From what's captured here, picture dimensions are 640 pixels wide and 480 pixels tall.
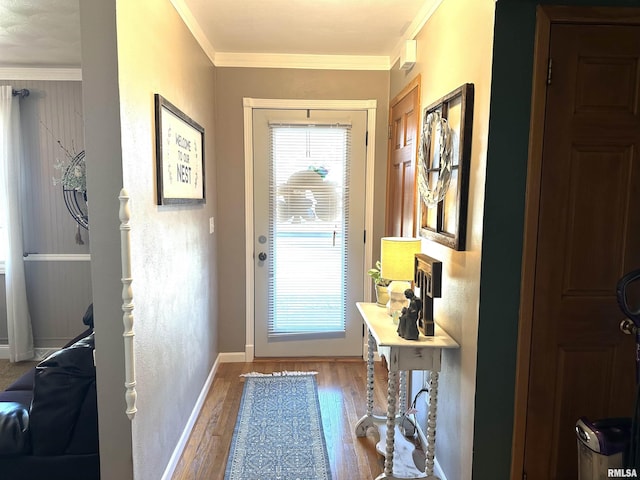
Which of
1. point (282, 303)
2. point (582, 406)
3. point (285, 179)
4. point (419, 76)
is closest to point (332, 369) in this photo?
point (282, 303)

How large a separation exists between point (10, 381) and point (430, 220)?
3384 mm

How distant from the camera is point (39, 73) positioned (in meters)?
3.44

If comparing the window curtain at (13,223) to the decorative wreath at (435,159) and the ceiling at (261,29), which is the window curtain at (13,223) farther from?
the decorative wreath at (435,159)

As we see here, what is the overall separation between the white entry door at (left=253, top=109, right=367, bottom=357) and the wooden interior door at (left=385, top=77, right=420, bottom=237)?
0.91 ft

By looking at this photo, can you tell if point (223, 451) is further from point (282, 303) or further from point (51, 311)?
point (51, 311)

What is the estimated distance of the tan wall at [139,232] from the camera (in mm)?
1510

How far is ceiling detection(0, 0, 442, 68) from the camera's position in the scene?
2.37m

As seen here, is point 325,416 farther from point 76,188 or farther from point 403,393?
point 76,188

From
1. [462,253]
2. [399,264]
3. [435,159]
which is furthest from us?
[399,264]

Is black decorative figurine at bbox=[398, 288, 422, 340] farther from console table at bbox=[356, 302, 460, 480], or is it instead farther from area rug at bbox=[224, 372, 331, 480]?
area rug at bbox=[224, 372, 331, 480]

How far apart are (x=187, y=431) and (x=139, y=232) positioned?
137 cm

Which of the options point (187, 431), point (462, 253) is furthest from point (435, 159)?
point (187, 431)

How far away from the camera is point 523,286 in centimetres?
164

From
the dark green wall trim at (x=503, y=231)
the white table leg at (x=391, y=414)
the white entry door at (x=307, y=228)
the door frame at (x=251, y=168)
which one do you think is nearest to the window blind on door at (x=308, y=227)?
the white entry door at (x=307, y=228)
